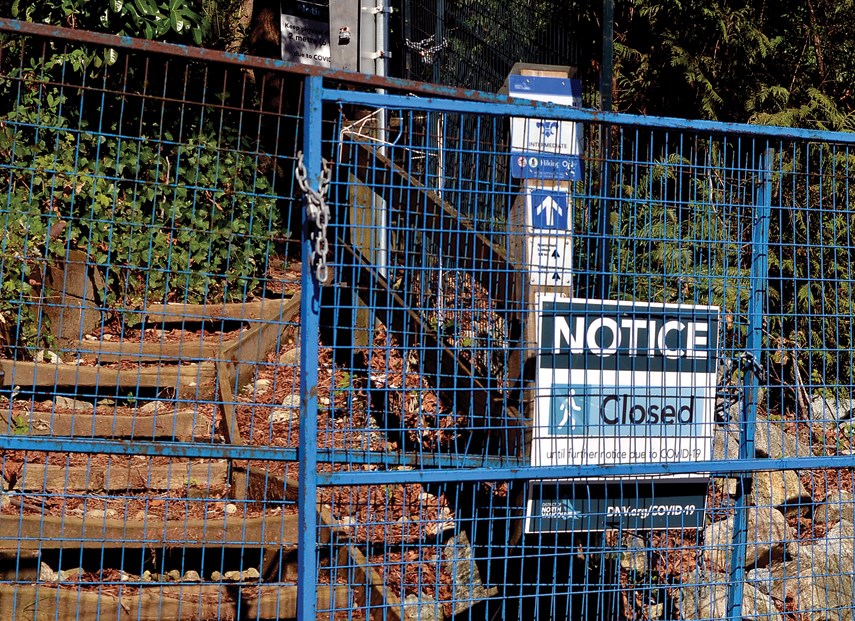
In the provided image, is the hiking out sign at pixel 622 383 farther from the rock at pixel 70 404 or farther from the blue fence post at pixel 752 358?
the rock at pixel 70 404

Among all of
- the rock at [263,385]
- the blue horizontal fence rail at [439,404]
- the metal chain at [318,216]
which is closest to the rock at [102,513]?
the blue horizontal fence rail at [439,404]

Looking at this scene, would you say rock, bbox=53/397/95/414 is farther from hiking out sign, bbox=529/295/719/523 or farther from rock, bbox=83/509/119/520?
hiking out sign, bbox=529/295/719/523

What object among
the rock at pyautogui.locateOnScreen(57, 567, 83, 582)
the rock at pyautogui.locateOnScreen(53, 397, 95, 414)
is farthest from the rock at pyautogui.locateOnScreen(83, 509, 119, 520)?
the rock at pyautogui.locateOnScreen(53, 397, 95, 414)

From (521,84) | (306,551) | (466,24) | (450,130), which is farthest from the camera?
(466,24)

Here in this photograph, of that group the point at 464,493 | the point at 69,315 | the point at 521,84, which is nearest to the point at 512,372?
the point at 464,493

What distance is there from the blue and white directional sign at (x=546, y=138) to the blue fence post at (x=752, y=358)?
2.60ft

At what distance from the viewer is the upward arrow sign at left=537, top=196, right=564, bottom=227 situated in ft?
13.1

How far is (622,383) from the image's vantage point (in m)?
3.99

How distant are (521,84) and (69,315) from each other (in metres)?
3.21

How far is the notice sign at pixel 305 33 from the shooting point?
8258 mm

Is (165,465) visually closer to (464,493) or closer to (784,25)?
(464,493)

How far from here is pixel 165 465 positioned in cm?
531

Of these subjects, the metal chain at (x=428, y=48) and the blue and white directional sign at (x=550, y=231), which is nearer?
the blue and white directional sign at (x=550, y=231)

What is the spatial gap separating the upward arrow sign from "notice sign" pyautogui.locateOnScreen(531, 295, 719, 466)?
334 mm
